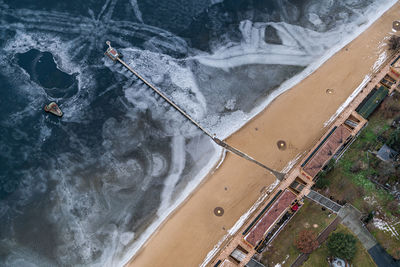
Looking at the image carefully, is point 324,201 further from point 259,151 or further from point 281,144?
point 259,151

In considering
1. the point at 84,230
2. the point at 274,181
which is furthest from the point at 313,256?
the point at 84,230

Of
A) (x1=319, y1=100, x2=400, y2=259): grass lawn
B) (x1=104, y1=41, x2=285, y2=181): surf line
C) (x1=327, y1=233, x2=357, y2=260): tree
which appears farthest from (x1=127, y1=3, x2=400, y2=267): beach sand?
(x1=327, y1=233, x2=357, y2=260): tree

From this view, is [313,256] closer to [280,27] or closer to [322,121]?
[322,121]

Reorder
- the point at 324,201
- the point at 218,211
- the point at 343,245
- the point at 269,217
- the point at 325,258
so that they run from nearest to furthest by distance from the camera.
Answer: the point at 343,245, the point at 325,258, the point at 269,217, the point at 324,201, the point at 218,211

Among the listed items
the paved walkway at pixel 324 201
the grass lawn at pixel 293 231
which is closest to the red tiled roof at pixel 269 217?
the grass lawn at pixel 293 231

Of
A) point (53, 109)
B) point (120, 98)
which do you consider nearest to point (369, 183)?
point (120, 98)

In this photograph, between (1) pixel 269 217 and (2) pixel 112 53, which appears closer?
(1) pixel 269 217

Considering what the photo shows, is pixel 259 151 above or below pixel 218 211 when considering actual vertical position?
above
